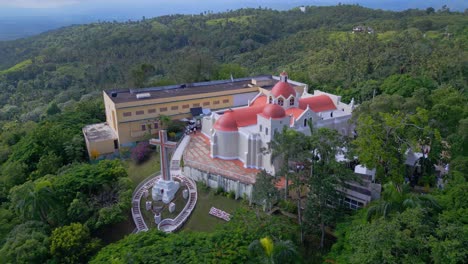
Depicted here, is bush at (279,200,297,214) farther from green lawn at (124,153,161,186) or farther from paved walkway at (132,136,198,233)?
green lawn at (124,153,161,186)

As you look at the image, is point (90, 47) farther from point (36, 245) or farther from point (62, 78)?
point (36, 245)

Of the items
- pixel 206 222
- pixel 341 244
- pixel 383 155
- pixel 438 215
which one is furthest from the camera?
pixel 206 222

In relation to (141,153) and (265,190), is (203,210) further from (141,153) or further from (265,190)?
(141,153)

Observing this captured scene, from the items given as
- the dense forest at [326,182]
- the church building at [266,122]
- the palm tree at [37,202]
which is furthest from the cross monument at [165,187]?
the palm tree at [37,202]

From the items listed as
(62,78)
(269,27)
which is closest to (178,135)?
(62,78)

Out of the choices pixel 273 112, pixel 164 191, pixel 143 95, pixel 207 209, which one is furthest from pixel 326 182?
pixel 143 95

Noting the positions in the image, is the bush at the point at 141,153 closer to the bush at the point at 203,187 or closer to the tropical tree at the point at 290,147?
the bush at the point at 203,187
